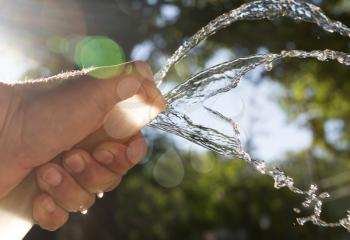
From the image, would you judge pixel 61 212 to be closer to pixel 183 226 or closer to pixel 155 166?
pixel 155 166

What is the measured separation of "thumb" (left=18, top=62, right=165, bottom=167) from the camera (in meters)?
1.55

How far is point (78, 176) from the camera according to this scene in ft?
5.83

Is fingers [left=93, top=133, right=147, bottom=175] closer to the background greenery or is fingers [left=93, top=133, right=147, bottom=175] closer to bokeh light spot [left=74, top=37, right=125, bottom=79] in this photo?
bokeh light spot [left=74, top=37, right=125, bottom=79]

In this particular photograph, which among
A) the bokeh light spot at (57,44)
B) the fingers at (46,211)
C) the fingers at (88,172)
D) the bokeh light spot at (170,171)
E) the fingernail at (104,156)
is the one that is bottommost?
the bokeh light spot at (170,171)

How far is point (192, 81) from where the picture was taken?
189 cm

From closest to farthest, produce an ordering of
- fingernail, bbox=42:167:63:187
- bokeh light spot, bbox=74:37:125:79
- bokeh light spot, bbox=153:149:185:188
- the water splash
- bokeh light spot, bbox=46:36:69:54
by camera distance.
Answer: fingernail, bbox=42:167:63:187, the water splash, bokeh light spot, bbox=74:37:125:79, bokeh light spot, bbox=46:36:69:54, bokeh light spot, bbox=153:149:185:188

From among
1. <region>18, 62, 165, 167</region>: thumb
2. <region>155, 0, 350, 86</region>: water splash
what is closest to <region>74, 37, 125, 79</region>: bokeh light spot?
<region>155, 0, 350, 86</region>: water splash

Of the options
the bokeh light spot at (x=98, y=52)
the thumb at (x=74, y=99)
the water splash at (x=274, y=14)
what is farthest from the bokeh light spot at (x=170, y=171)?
the thumb at (x=74, y=99)

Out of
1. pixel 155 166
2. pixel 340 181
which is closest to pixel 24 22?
pixel 155 166

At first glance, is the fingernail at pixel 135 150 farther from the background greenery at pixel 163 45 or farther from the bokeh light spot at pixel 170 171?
the bokeh light spot at pixel 170 171

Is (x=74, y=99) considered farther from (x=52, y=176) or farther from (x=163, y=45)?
(x=163, y=45)

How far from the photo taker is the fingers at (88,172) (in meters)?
1.71

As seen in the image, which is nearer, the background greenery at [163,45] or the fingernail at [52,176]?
the fingernail at [52,176]

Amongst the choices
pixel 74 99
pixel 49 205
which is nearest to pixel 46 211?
pixel 49 205
